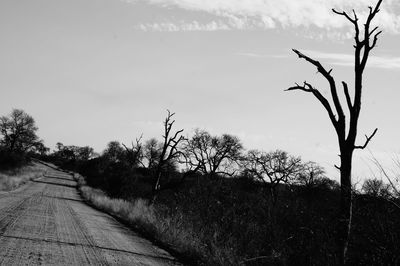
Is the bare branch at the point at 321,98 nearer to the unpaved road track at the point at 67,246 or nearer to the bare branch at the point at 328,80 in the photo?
the bare branch at the point at 328,80

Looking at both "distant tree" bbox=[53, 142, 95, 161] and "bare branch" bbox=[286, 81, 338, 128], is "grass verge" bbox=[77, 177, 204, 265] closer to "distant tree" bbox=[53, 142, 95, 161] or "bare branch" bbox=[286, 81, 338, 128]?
"bare branch" bbox=[286, 81, 338, 128]

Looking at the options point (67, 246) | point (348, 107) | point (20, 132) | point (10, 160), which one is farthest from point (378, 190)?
point (20, 132)

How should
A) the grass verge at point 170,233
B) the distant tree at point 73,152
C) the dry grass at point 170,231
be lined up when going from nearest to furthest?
the grass verge at point 170,233
the dry grass at point 170,231
the distant tree at point 73,152

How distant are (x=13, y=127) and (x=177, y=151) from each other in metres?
75.6

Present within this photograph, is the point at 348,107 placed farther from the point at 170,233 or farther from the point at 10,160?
the point at 10,160

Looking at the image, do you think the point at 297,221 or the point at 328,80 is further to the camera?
the point at 297,221

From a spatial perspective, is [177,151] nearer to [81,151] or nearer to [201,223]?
[201,223]

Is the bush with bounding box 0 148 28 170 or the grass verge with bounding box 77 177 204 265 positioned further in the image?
the bush with bounding box 0 148 28 170

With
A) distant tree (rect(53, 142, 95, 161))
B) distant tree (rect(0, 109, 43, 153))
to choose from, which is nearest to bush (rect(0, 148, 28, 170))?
distant tree (rect(0, 109, 43, 153))

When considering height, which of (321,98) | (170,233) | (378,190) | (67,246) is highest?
(321,98)

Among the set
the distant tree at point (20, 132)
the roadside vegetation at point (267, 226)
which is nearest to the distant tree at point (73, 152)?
the distant tree at point (20, 132)

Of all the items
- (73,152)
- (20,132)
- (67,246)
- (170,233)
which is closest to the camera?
(67,246)

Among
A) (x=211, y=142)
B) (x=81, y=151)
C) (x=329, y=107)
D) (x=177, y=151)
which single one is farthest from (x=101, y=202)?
(x=81, y=151)

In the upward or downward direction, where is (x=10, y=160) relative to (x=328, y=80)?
downward
